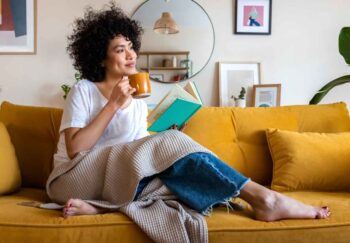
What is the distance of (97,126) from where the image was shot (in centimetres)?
147

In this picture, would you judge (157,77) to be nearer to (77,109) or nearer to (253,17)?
(253,17)

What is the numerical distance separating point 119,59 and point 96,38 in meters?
0.15

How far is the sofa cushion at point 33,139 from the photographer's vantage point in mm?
1821

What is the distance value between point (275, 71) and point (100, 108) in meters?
1.74

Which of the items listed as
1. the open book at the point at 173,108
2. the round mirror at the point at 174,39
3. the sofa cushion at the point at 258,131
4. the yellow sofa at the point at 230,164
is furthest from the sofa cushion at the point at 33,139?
the round mirror at the point at 174,39

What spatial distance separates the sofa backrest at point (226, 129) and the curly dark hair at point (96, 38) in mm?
302

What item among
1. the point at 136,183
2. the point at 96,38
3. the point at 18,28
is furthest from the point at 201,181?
the point at 18,28

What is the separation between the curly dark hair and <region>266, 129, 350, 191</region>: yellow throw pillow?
2.83 ft

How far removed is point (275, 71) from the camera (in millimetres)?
2963

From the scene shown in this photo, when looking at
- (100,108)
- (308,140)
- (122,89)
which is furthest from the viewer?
(308,140)

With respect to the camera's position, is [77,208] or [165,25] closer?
[77,208]

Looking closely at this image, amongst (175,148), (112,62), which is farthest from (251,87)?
(175,148)

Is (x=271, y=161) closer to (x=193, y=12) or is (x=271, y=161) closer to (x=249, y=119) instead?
(x=249, y=119)

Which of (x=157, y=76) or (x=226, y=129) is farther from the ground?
(x=157, y=76)
